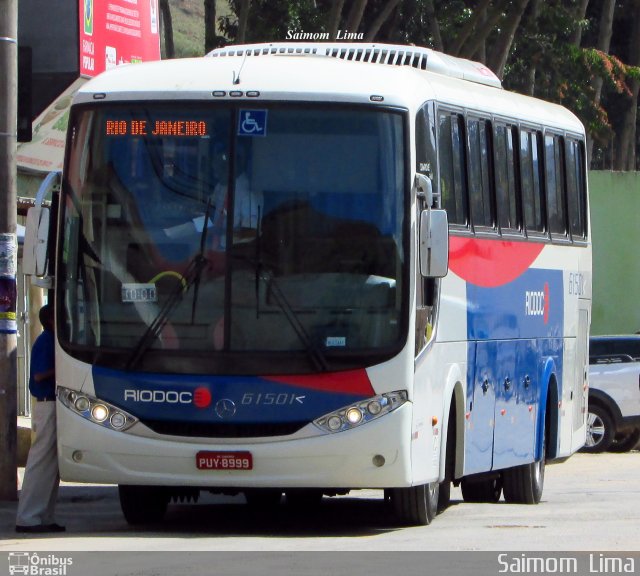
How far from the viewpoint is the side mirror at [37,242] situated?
1131 cm

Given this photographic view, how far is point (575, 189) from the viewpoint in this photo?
1662 cm

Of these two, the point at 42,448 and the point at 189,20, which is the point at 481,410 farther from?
the point at 189,20

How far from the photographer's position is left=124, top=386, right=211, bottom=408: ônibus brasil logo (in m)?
11.0

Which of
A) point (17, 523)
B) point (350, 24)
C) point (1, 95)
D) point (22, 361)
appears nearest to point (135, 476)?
point (17, 523)

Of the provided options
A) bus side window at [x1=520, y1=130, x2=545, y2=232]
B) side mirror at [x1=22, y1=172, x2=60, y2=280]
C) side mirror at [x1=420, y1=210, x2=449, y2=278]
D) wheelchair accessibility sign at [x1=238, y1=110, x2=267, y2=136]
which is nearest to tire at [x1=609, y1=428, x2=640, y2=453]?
bus side window at [x1=520, y1=130, x2=545, y2=232]

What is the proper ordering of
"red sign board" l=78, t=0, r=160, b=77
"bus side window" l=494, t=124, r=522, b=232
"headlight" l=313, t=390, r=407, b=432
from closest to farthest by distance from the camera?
"headlight" l=313, t=390, r=407, b=432 < "bus side window" l=494, t=124, r=522, b=232 < "red sign board" l=78, t=0, r=160, b=77

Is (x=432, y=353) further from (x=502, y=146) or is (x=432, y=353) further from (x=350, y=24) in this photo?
(x=350, y=24)

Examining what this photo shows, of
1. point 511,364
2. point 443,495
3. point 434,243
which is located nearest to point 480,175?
point 511,364

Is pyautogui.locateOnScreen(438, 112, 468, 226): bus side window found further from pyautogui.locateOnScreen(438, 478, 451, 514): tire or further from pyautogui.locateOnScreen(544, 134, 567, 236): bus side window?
pyautogui.locateOnScreen(544, 134, 567, 236): bus side window

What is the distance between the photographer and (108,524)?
1266 centimetres

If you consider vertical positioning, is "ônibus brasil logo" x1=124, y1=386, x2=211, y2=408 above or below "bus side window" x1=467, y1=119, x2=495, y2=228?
below

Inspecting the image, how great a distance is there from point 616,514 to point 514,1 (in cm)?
1504

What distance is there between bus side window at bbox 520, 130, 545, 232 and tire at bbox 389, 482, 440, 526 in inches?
136
